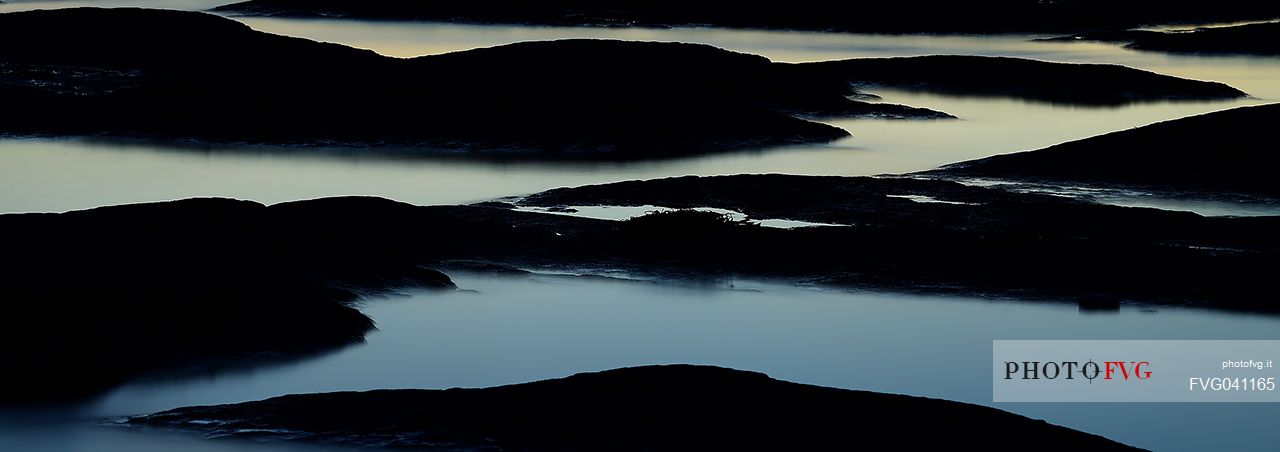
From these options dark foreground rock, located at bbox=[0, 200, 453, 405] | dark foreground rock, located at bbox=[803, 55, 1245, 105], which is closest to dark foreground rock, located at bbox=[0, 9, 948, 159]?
dark foreground rock, located at bbox=[803, 55, 1245, 105]

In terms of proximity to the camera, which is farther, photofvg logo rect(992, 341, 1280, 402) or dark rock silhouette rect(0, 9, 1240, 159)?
dark rock silhouette rect(0, 9, 1240, 159)

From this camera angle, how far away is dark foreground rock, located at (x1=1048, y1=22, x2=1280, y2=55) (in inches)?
2192

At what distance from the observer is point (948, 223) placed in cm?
2250

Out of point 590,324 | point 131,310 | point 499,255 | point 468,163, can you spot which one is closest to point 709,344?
point 590,324

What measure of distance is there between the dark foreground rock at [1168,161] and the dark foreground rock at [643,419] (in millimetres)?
14939

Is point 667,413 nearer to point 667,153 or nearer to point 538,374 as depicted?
point 538,374

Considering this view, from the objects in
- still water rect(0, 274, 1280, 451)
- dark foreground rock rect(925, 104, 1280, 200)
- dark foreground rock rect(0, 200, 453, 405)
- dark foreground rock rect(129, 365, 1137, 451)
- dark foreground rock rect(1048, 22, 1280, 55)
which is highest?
dark foreground rock rect(0, 200, 453, 405)

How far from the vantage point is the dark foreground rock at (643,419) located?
12141mm

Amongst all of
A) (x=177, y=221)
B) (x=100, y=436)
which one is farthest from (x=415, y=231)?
(x=100, y=436)

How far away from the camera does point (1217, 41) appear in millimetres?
57000

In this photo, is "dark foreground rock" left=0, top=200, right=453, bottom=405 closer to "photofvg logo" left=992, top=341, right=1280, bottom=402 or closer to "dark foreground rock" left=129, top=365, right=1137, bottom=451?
"dark foreground rock" left=129, top=365, right=1137, bottom=451

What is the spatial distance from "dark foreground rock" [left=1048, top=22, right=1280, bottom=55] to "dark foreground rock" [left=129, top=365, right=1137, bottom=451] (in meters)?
44.7

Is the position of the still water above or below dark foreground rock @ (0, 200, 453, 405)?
below

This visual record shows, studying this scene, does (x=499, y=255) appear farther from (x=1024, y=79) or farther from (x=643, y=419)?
(x=1024, y=79)
